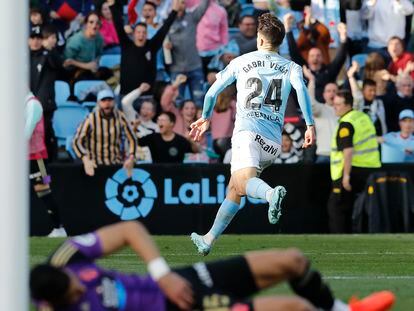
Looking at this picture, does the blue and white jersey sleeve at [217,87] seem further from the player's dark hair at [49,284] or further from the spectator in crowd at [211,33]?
the spectator in crowd at [211,33]

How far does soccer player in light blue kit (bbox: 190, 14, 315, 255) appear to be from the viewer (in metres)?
13.2

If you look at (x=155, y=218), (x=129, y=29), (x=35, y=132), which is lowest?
(x=155, y=218)

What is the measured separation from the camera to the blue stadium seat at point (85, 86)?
2053cm

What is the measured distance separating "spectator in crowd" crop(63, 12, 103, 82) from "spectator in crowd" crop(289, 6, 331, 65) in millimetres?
3200

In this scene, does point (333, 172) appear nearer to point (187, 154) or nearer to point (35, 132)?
point (187, 154)

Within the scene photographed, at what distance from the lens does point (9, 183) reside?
6359mm

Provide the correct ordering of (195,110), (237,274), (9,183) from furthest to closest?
(195,110) → (237,274) → (9,183)

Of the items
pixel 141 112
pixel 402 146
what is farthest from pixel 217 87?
pixel 402 146

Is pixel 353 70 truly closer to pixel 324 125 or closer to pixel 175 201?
pixel 324 125

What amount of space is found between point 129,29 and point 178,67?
985 mm

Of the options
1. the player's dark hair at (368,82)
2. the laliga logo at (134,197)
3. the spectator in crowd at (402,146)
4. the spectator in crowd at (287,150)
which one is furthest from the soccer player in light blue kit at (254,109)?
the player's dark hair at (368,82)

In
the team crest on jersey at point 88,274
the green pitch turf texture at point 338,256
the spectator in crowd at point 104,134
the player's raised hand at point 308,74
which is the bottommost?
the green pitch turf texture at point 338,256

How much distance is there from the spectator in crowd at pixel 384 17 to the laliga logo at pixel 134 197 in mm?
4850

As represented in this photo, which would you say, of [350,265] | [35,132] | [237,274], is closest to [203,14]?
[35,132]
